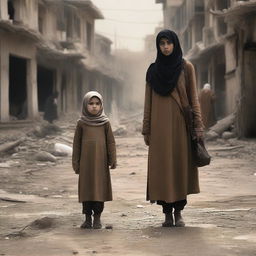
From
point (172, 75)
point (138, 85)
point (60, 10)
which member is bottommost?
point (138, 85)

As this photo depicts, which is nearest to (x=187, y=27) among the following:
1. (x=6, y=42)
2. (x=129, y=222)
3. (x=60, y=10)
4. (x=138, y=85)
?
(x=60, y=10)

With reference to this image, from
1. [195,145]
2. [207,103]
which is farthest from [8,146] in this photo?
[195,145]

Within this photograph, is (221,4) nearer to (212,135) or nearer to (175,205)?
(212,135)

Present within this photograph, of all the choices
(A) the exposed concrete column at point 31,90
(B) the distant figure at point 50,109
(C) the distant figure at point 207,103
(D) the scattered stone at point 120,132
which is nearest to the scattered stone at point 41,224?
(C) the distant figure at point 207,103

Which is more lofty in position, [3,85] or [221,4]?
[221,4]

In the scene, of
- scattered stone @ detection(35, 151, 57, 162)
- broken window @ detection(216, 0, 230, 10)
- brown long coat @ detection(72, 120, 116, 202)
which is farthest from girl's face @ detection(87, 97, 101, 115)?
broken window @ detection(216, 0, 230, 10)

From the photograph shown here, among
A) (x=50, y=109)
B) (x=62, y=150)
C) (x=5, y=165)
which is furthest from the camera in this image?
(x=50, y=109)

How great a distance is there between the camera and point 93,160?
460 cm

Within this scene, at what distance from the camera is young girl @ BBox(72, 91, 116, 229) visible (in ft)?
14.9

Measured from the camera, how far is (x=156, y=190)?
4.48 meters

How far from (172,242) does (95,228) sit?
0.89m

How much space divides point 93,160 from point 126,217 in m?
0.81

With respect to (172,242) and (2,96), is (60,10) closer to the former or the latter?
(2,96)

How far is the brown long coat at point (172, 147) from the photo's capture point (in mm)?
4449
